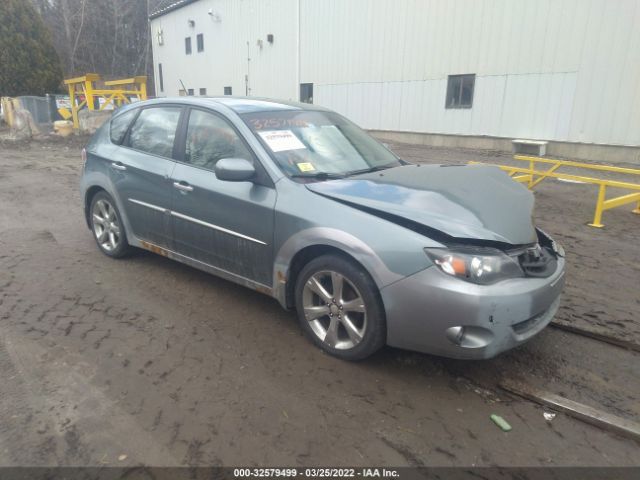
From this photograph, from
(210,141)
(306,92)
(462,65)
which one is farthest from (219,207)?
(306,92)

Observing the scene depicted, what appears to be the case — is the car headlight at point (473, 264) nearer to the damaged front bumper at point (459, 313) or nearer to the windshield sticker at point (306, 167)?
the damaged front bumper at point (459, 313)

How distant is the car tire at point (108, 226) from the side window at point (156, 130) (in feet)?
2.30

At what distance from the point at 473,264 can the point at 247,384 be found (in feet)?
5.02

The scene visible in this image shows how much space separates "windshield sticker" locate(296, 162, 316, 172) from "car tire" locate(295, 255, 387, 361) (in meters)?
0.74

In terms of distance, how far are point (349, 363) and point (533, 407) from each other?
112cm

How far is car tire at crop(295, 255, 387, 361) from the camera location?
2.94m

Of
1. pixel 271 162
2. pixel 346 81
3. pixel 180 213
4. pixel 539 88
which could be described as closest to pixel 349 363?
pixel 271 162

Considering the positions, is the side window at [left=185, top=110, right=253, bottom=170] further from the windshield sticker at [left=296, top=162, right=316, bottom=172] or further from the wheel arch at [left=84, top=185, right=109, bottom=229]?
the wheel arch at [left=84, top=185, right=109, bottom=229]

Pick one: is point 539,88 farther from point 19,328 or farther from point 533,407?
point 19,328

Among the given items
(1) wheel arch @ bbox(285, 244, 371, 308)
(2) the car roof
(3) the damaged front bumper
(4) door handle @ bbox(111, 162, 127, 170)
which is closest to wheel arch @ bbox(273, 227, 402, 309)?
(1) wheel arch @ bbox(285, 244, 371, 308)

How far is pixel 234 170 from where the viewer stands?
3.36 metres

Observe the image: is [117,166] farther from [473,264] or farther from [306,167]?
[473,264]

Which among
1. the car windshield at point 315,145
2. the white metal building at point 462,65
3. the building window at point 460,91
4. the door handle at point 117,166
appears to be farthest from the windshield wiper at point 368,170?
the building window at point 460,91

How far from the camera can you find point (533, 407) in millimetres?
2762
